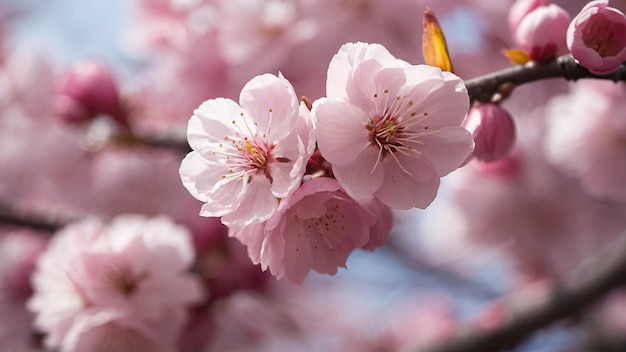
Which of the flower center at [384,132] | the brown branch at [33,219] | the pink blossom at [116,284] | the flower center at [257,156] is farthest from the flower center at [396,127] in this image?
the brown branch at [33,219]

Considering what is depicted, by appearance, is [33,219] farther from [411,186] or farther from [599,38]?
[599,38]

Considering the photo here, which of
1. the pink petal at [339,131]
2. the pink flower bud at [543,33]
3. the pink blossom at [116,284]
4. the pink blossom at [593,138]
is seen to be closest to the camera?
the pink petal at [339,131]

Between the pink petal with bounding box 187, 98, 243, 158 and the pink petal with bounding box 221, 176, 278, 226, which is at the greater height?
the pink petal with bounding box 187, 98, 243, 158

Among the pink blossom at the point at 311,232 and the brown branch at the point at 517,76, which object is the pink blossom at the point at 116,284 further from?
the brown branch at the point at 517,76

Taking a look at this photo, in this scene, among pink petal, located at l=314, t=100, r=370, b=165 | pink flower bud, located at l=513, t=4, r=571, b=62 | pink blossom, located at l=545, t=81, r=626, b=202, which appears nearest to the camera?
pink petal, located at l=314, t=100, r=370, b=165

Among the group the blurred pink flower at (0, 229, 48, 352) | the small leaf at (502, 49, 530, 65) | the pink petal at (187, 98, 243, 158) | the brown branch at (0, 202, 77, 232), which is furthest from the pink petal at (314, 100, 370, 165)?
the blurred pink flower at (0, 229, 48, 352)

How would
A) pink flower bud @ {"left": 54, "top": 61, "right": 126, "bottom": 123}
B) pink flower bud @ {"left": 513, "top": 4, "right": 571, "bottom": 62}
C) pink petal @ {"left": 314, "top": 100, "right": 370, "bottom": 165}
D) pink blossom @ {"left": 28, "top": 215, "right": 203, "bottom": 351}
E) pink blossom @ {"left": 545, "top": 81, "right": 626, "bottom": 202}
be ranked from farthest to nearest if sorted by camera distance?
pink flower bud @ {"left": 54, "top": 61, "right": 126, "bottom": 123}
pink blossom @ {"left": 545, "top": 81, "right": 626, "bottom": 202}
pink blossom @ {"left": 28, "top": 215, "right": 203, "bottom": 351}
pink flower bud @ {"left": 513, "top": 4, "right": 571, "bottom": 62}
pink petal @ {"left": 314, "top": 100, "right": 370, "bottom": 165}

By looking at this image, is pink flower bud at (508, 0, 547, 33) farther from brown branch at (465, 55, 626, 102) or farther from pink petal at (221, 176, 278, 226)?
pink petal at (221, 176, 278, 226)

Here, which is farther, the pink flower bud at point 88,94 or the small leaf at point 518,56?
the pink flower bud at point 88,94

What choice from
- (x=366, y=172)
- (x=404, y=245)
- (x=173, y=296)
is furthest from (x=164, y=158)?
(x=366, y=172)
